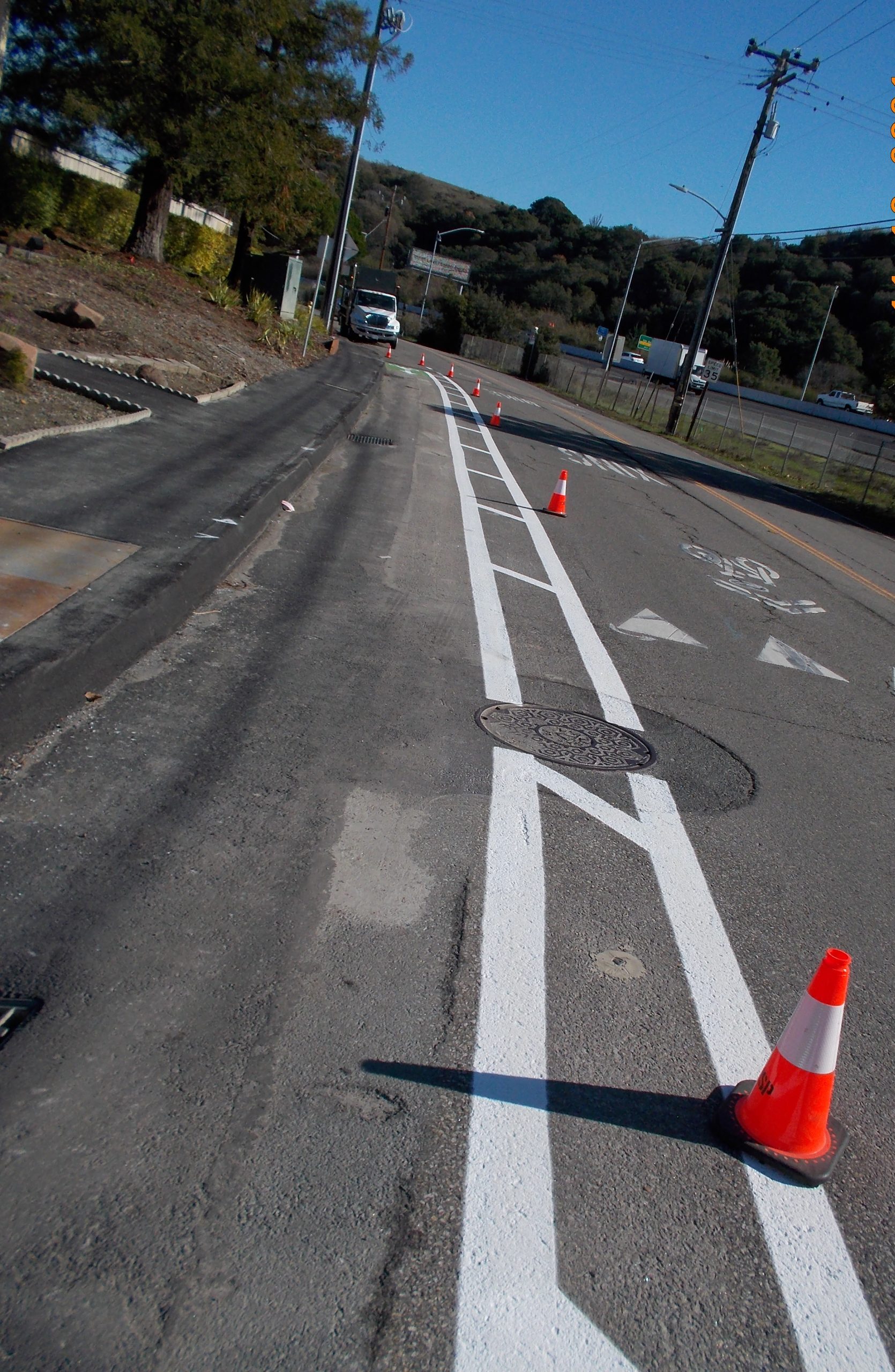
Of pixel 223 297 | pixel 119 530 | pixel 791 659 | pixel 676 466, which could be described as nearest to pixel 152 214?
pixel 223 297

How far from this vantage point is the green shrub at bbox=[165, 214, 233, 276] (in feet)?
102

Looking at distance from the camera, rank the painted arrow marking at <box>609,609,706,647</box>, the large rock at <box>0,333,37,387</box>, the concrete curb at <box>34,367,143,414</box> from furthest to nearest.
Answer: the concrete curb at <box>34,367,143,414</box> → the large rock at <box>0,333,37,387</box> → the painted arrow marking at <box>609,609,706,647</box>

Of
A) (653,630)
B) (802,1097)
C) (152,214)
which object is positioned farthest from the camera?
(152,214)

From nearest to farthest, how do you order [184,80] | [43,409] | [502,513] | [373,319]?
[43,409]
[502,513]
[184,80]
[373,319]

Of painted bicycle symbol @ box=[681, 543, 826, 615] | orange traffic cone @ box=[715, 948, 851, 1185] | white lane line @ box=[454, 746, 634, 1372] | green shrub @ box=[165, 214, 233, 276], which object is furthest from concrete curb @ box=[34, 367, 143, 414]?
green shrub @ box=[165, 214, 233, 276]

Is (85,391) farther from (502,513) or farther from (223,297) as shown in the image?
(223,297)

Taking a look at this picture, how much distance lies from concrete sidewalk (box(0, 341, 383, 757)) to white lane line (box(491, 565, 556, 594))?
2262 mm

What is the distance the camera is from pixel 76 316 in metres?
15.0

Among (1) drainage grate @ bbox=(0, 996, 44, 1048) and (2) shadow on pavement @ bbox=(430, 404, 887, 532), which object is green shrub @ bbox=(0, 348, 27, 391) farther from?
(2) shadow on pavement @ bbox=(430, 404, 887, 532)

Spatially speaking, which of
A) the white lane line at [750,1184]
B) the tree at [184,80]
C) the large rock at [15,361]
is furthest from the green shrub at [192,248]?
the white lane line at [750,1184]

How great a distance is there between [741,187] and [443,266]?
7474 cm

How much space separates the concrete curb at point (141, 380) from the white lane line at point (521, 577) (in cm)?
617

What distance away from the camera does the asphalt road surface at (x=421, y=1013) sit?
2428 millimetres

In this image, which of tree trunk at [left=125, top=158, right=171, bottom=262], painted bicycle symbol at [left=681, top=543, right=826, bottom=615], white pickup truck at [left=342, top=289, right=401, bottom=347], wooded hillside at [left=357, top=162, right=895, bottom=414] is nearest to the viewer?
painted bicycle symbol at [left=681, top=543, right=826, bottom=615]
